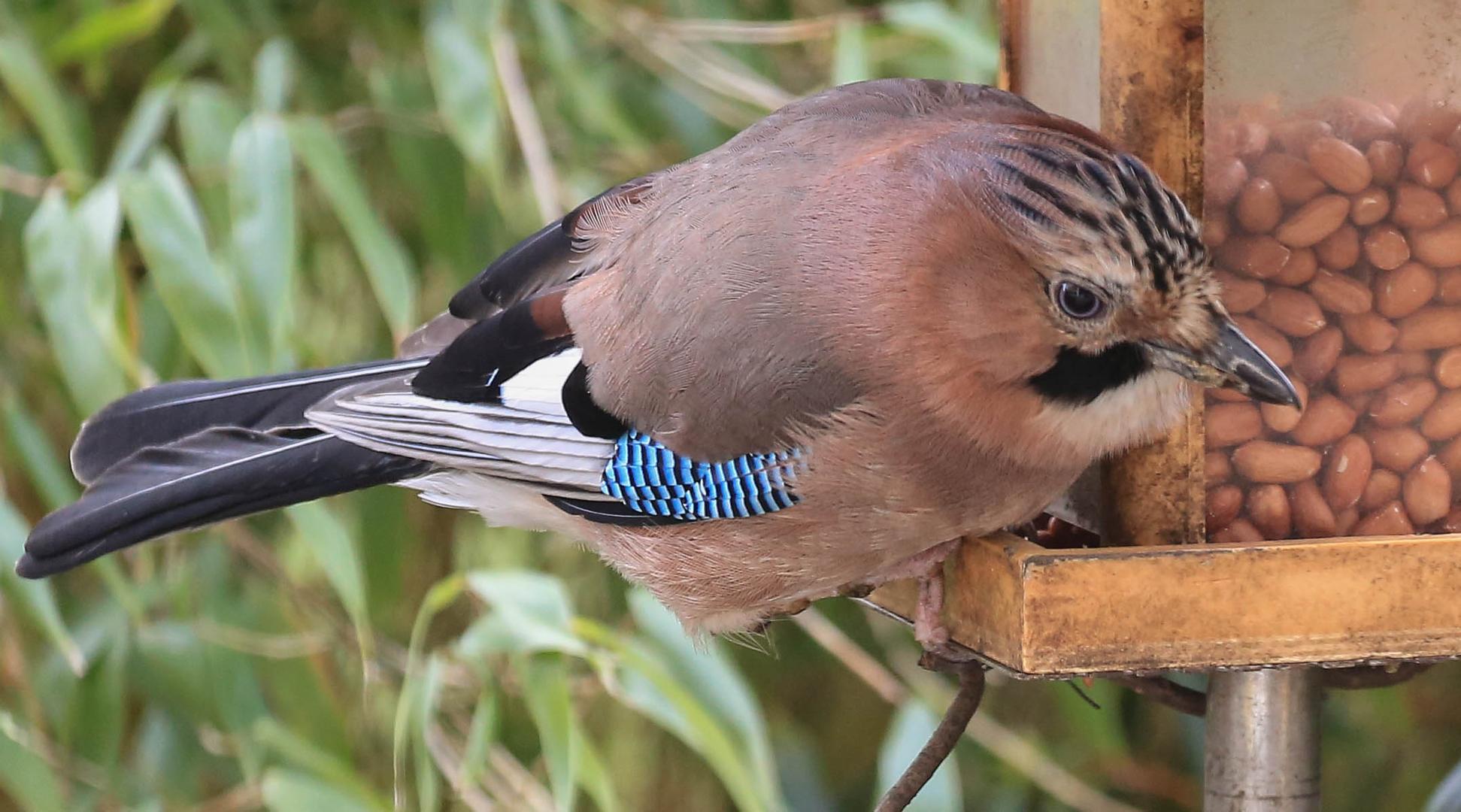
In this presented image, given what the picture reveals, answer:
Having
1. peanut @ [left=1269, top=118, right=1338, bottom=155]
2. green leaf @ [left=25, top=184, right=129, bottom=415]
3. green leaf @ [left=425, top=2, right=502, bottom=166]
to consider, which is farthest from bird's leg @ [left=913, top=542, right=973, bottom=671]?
green leaf @ [left=25, top=184, right=129, bottom=415]

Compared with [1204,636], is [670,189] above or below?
above

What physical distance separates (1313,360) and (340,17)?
70.1 inches

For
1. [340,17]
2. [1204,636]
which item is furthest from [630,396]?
[340,17]

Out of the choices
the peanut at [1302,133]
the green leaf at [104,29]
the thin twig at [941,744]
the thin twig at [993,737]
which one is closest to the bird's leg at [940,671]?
the thin twig at [941,744]

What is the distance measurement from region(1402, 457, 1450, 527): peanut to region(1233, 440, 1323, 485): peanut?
0.08 metres

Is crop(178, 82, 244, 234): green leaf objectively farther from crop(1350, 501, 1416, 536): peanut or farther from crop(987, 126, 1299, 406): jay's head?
crop(1350, 501, 1416, 536): peanut

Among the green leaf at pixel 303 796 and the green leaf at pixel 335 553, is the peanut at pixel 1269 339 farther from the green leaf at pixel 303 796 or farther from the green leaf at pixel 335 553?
the green leaf at pixel 303 796

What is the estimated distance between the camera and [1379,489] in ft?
4.90

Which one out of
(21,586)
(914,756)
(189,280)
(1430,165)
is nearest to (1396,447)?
(1430,165)

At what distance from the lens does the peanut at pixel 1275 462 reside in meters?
1.49

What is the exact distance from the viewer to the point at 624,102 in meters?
2.66

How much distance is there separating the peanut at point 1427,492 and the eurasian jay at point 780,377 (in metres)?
0.21

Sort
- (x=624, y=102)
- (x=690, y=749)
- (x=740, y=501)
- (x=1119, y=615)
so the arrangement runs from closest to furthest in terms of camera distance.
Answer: (x=1119, y=615)
(x=740, y=501)
(x=624, y=102)
(x=690, y=749)

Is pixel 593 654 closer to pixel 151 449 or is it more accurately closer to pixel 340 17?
pixel 151 449
